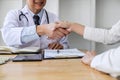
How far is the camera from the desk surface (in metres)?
0.85

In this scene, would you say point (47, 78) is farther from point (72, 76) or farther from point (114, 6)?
point (114, 6)

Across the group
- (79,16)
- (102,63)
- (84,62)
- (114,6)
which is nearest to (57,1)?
(79,16)

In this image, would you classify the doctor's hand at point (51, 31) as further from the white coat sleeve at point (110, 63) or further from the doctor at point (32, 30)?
the white coat sleeve at point (110, 63)

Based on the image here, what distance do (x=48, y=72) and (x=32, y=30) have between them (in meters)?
0.83

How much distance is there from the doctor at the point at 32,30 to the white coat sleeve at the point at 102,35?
300 millimetres

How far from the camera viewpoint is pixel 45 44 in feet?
6.97

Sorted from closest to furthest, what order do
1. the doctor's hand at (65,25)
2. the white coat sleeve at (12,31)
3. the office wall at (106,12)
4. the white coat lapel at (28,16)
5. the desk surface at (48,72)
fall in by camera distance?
the desk surface at (48,72) < the doctor's hand at (65,25) < the white coat sleeve at (12,31) < the white coat lapel at (28,16) < the office wall at (106,12)

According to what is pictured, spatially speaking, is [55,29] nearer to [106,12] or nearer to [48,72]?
[48,72]

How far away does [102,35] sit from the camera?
1.50 meters

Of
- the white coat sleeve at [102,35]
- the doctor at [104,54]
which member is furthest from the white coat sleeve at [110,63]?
the white coat sleeve at [102,35]

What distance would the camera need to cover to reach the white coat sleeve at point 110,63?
2.88ft

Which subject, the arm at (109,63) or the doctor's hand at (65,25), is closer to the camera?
the arm at (109,63)

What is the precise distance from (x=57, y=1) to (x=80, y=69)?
83.2 inches

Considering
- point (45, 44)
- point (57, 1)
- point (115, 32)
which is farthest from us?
point (57, 1)
